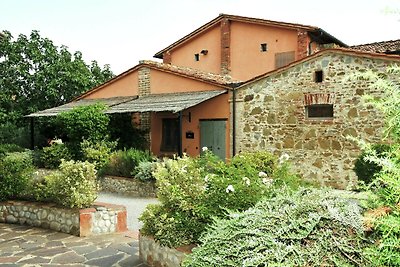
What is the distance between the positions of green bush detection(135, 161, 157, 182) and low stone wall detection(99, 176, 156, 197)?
15 centimetres

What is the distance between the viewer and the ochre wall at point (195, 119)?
531 inches

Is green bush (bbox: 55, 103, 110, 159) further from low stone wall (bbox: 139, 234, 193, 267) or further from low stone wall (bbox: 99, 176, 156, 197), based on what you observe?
low stone wall (bbox: 139, 234, 193, 267)

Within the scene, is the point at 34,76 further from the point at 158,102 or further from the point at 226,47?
the point at 226,47

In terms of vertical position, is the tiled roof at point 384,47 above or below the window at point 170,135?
above

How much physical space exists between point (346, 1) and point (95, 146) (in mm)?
12087

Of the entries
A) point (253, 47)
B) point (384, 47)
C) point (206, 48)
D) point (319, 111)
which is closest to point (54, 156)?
point (206, 48)

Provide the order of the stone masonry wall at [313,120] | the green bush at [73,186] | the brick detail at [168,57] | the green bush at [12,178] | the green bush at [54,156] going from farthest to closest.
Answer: the brick detail at [168,57] → the green bush at [54,156] → the stone masonry wall at [313,120] → the green bush at [12,178] → the green bush at [73,186]

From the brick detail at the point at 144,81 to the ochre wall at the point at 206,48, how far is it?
4.53 m

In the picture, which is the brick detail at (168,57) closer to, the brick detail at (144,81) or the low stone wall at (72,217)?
the brick detail at (144,81)

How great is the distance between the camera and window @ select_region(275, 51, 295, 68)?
1719 centimetres

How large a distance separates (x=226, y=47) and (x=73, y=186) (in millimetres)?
13740

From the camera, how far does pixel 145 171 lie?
11.2 meters

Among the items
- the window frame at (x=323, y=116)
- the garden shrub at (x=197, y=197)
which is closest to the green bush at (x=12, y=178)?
the garden shrub at (x=197, y=197)

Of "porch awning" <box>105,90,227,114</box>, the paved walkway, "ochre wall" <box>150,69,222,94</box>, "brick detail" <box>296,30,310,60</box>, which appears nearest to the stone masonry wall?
"porch awning" <box>105,90,227,114</box>
